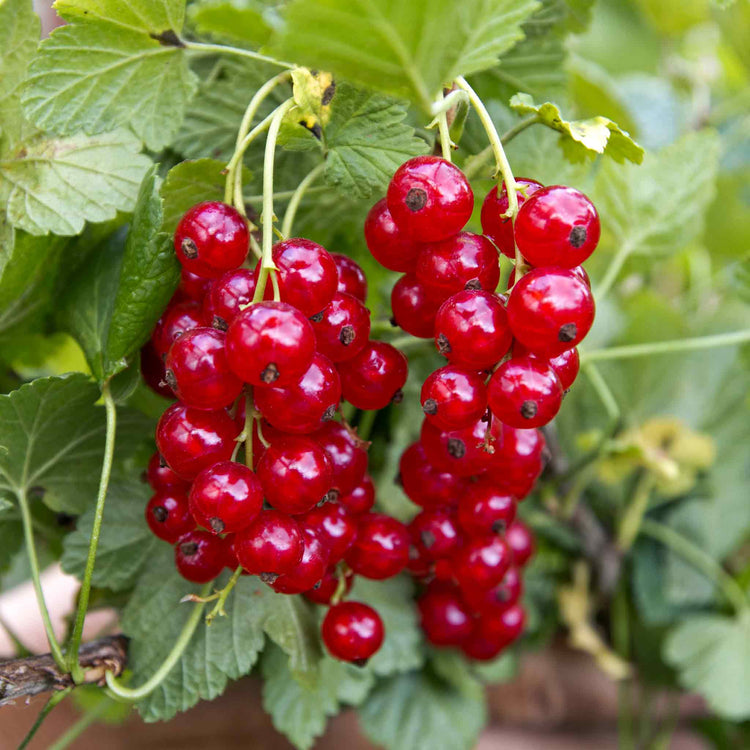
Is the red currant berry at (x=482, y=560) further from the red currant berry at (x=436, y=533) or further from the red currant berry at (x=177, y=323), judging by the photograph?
the red currant berry at (x=177, y=323)

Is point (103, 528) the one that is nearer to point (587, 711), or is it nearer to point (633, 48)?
point (587, 711)

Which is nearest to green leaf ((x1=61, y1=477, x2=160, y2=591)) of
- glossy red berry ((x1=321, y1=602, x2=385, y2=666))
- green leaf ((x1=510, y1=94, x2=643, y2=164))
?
glossy red berry ((x1=321, y1=602, x2=385, y2=666))

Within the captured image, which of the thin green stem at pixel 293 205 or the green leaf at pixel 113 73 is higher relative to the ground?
the green leaf at pixel 113 73

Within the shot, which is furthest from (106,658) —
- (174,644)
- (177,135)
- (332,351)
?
(177,135)

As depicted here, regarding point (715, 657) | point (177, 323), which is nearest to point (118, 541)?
point (177, 323)

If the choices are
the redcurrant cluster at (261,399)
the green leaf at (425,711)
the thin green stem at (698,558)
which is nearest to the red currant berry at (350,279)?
the redcurrant cluster at (261,399)

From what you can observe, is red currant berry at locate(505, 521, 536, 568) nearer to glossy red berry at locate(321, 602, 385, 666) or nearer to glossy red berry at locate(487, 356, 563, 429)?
glossy red berry at locate(321, 602, 385, 666)
